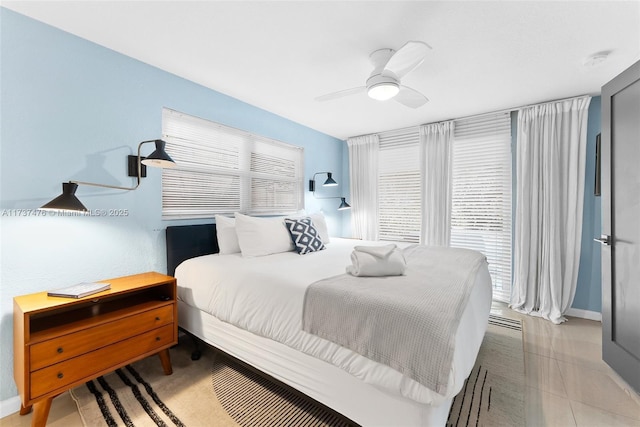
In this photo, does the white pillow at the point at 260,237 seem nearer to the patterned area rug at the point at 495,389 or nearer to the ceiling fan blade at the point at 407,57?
the ceiling fan blade at the point at 407,57

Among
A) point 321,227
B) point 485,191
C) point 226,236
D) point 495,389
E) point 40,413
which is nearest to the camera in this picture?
point 40,413

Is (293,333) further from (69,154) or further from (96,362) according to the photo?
(69,154)

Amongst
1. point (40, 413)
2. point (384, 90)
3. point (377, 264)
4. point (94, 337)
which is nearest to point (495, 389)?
point (377, 264)

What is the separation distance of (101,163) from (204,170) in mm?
867

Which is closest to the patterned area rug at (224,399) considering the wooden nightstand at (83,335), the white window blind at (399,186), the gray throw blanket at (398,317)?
the wooden nightstand at (83,335)

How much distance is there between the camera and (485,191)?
11.8ft

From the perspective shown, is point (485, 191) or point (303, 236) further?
point (485, 191)

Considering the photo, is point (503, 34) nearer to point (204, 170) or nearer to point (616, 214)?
point (616, 214)

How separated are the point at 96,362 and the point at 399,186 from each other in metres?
→ 3.93

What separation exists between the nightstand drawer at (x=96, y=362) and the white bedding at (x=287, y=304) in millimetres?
330

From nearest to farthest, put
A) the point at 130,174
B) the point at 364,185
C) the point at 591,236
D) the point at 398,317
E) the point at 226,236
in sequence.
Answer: the point at 398,317 → the point at 130,174 → the point at 226,236 → the point at 591,236 → the point at 364,185

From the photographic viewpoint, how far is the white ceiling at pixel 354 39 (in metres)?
1.67

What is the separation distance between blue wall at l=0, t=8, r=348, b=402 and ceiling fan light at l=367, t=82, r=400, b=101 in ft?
5.80

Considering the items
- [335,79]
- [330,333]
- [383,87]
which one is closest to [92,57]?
[335,79]
